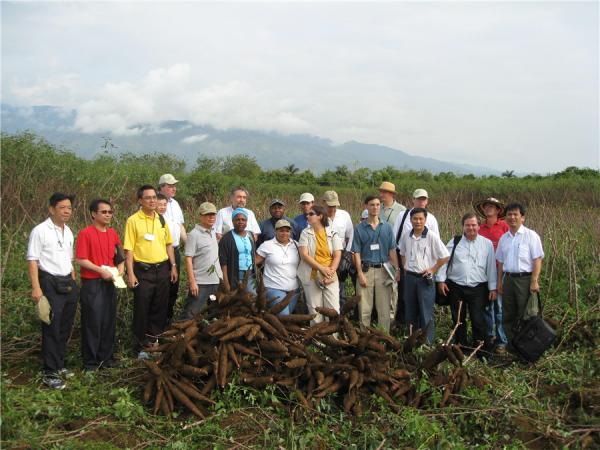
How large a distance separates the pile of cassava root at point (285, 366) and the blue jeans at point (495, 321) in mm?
1462

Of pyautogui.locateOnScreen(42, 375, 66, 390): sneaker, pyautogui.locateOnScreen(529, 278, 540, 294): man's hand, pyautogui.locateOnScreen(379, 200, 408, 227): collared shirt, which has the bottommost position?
pyautogui.locateOnScreen(42, 375, 66, 390): sneaker

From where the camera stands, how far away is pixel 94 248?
4.94m

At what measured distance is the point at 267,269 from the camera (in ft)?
17.9

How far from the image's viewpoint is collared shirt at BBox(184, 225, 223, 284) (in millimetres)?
5535

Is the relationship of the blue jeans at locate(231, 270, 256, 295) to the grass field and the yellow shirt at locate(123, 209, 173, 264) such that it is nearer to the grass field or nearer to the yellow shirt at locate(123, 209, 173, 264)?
the yellow shirt at locate(123, 209, 173, 264)

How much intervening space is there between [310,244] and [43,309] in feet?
8.64

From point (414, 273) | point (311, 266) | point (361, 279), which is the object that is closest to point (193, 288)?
point (311, 266)

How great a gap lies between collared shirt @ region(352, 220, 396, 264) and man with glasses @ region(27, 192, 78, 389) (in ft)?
9.73

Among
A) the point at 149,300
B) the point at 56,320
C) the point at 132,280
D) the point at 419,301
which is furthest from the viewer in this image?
the point at 419,301

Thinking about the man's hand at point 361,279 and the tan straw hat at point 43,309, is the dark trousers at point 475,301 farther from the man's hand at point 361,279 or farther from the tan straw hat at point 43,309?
the tan straw hat at point 43,309

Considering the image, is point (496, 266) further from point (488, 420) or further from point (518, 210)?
point (488, 420)

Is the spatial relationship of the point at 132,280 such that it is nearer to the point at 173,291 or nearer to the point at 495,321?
the point at 173,291

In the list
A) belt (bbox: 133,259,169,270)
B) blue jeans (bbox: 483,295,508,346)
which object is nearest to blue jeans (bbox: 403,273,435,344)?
blue jeans (bbox: 483,295,508,346)

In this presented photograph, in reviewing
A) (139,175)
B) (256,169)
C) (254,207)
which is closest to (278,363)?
(254,207)
